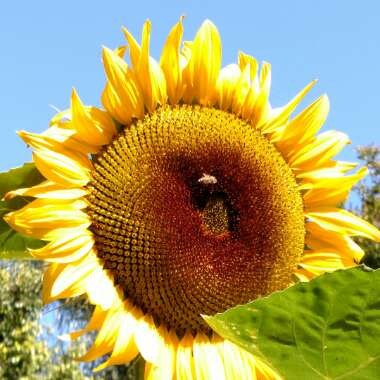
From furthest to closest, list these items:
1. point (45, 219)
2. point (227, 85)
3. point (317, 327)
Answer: point (227, 85)
point (45, 219)
point (317, 327)

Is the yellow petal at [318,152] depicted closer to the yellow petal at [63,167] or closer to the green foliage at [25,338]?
the yellow petal at [63,167]

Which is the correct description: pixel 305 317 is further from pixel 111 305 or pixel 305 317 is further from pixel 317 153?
pixel 317 153

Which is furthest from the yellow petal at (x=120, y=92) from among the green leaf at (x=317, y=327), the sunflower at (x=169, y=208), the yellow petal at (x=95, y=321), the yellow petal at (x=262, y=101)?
the green leaf at (x=317, y=327)

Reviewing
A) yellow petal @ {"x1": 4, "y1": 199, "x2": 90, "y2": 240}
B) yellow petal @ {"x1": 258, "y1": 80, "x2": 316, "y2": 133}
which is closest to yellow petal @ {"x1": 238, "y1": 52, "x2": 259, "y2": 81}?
yellow petal @ {"x1": 258, "y1": 80, "x2": 316, "y2": 133}

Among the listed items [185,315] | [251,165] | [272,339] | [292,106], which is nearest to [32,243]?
[185,315]

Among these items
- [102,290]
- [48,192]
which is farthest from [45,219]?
[102,290]

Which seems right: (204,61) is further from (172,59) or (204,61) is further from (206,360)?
(206,360)
